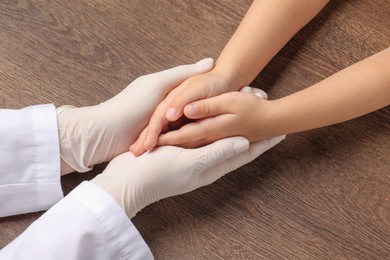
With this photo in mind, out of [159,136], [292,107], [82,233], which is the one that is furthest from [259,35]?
[82,233]

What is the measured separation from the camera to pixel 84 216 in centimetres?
72

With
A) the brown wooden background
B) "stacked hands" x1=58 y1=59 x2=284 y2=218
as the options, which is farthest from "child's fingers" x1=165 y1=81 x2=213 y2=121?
the brown wooden background

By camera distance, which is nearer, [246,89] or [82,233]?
[82,233]

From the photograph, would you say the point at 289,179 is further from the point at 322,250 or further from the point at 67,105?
the point at 67,105

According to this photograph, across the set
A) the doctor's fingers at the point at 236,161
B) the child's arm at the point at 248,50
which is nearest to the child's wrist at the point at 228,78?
the child's arm at the point at 248,50

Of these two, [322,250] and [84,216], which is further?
[322,250]

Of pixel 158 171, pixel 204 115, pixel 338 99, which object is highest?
pixel 338 99

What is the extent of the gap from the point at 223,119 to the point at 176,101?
3.1 inches

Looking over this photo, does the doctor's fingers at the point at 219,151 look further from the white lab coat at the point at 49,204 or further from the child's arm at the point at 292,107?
the white lab coat at the point at 49,204

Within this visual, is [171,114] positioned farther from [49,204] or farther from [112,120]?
[49,204]

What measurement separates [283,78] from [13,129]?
466mm

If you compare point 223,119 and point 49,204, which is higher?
point 223,119

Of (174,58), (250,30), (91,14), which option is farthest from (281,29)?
(91,14)

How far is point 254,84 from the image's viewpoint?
873 millimetres
